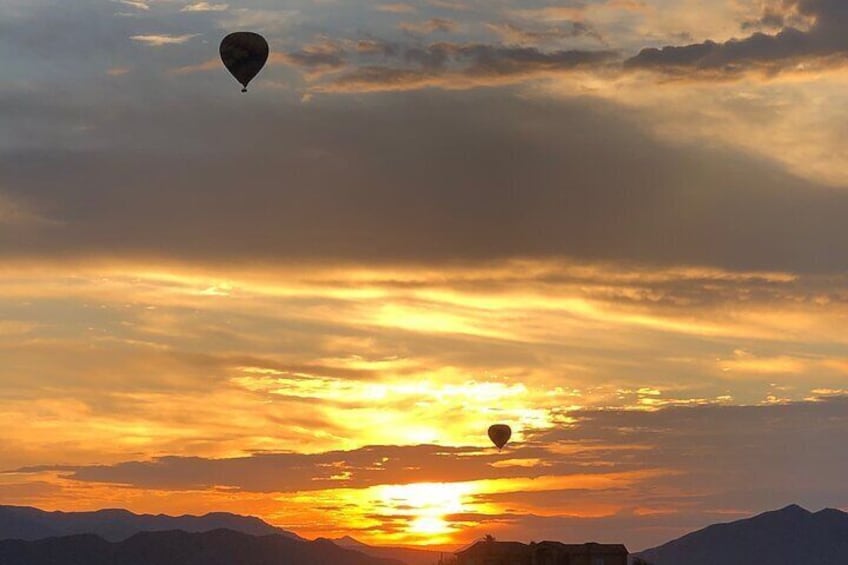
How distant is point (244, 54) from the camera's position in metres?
147

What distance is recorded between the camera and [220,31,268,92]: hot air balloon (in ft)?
479

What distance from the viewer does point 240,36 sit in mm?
148500

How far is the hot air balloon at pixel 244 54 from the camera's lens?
146 meters

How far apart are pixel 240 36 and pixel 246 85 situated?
785 centimetres

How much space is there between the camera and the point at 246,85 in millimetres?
143250
